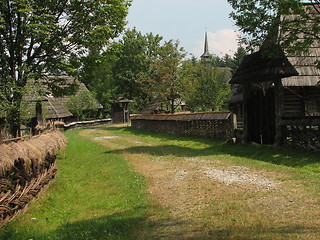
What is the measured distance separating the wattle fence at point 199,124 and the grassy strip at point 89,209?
817cm

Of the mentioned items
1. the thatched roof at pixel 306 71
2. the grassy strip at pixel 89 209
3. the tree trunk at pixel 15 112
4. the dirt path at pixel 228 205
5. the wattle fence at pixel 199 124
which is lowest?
the grassy strip at pixel 89 209

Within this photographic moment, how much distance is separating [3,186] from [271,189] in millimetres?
5860

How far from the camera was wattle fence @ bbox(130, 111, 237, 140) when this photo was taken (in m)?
18.1

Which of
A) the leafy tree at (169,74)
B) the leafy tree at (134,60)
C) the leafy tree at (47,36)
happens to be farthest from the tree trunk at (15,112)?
the leafy tree at (134,60)

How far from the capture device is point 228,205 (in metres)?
6.53

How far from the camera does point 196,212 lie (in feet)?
20.5

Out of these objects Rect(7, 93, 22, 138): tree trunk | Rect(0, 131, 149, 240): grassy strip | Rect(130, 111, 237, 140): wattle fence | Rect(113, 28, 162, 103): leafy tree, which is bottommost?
Rect(0, 131, 149, 240): grassy strip

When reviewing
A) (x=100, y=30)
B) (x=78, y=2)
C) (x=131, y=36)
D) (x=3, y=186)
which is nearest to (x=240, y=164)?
(x=3, y=186)

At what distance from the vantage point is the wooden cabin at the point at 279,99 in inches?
521

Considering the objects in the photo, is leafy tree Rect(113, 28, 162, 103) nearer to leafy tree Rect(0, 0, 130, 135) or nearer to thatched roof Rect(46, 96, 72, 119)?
thatched roof Rect(46, 96, 72, 119)

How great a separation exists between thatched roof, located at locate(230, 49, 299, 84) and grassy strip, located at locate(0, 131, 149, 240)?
23.5ft

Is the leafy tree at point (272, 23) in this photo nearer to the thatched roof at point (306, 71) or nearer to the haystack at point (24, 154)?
the thatched roof at point (306, 71)

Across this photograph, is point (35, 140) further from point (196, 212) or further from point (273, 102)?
point (273, 102)

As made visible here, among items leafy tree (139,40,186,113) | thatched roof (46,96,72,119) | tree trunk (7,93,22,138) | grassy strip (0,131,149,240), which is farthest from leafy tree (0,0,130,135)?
thatched roof (46,96,72,119)
